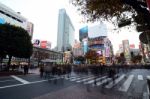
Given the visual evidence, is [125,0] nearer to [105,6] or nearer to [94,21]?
[105,6]

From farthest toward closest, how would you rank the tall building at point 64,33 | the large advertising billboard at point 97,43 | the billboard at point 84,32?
the tall building at point 64,33 → the large advertising billboard at point 97,43 → the billboard at point 84,32

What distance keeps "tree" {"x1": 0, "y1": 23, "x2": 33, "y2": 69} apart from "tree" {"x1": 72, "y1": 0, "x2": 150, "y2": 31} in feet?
71.8

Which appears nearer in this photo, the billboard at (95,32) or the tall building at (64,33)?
the billboard at (95,32)

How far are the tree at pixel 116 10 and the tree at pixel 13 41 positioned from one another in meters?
21.9

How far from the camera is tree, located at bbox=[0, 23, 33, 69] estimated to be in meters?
27.8

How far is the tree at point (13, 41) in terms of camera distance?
27828 millimetres

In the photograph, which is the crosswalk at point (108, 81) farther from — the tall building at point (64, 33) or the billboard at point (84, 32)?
the tall building at point (64, 33)

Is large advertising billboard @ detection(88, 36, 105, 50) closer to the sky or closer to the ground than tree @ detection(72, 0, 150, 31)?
closer to the sky

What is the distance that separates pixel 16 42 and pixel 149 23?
26.2 meters

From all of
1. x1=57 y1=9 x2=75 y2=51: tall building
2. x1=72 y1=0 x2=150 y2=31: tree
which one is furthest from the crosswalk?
x1=57 y1=9 x2=75 y2=51: tall building

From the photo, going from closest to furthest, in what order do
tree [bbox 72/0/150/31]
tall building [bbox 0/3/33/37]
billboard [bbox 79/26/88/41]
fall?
1. tree [bbox 72/0/150/31]
2. tall building [bbox 0/3/33/37]
3. billboard [bbox 79/26/88/41]

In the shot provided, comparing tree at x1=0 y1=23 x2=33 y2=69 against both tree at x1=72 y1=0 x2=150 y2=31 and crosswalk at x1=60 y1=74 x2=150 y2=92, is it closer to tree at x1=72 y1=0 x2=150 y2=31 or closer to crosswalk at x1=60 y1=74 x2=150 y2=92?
crosswalk at x1=60 y1=74 x2=150 y2=92

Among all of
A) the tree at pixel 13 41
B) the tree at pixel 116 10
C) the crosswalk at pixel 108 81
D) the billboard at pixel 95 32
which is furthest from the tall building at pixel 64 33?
the tree at pixel 116 10

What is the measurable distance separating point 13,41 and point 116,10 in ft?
78.4
